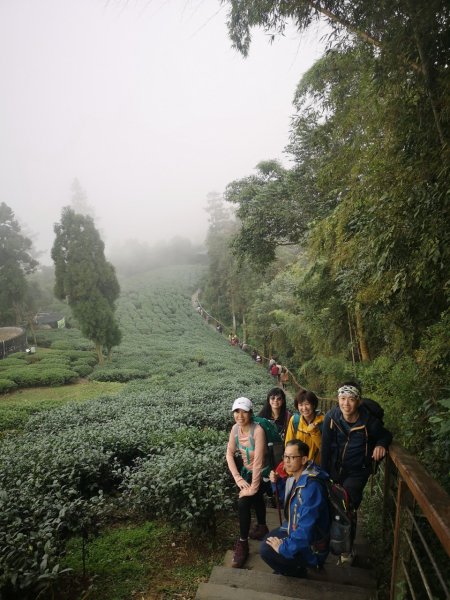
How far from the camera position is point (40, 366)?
2138 centimetres

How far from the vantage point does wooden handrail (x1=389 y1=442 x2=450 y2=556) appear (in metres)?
1.52

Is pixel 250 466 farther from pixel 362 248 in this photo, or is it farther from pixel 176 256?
pixel 176 256

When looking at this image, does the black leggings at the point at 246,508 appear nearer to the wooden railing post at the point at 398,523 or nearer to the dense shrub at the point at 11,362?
the wooden railing post at the point at 398,523

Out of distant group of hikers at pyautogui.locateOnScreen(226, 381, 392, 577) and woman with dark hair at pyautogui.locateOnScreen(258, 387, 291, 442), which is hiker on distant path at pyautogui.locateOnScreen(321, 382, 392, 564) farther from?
woman with dark hair at pyautogui.locateOnScreen(258, 387, 291, 442)

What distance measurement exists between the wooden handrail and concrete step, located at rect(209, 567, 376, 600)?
122 centimetres

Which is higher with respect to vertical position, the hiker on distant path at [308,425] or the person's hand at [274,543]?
the hiker on distant path at [308,425]

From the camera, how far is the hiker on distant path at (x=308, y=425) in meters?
3.89

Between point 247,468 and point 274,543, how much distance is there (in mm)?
977

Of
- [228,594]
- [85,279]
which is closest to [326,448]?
[228,594]

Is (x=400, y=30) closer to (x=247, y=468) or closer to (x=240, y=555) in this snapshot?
(x=247, y=468)

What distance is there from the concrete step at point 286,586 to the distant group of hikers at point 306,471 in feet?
0.31

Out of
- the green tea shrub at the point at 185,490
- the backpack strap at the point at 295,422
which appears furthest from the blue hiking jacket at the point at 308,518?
the backpack strap at the point at 295,422

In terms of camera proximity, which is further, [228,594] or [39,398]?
[39,398]

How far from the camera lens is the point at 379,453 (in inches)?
117
